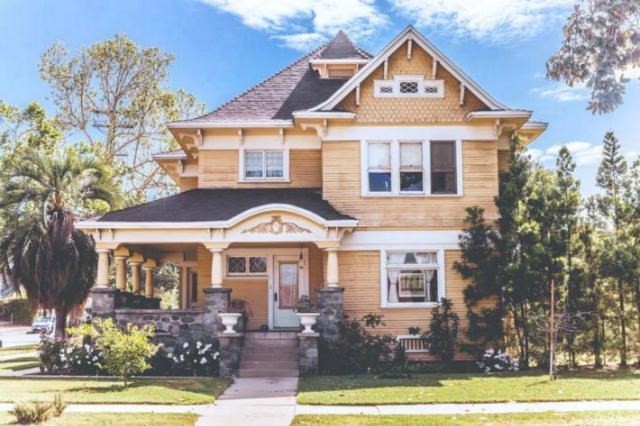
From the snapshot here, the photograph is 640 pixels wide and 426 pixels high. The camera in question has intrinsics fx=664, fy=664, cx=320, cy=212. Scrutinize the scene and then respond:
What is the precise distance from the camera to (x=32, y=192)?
779 inches

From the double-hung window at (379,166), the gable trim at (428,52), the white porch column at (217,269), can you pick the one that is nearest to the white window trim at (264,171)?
the gable trim at (428,52)

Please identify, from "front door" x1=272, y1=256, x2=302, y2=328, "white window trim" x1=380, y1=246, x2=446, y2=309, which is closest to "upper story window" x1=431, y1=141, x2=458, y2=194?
"white window trim" x1=380, y1=246, x2=446, y2=309

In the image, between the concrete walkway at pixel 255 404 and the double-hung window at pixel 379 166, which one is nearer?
the concrete walkway at pixel 255 404

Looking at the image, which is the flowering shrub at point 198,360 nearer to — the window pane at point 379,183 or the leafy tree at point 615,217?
the window pane at point 379,183

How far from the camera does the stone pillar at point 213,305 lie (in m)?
16.3

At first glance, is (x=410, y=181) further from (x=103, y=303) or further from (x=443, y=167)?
(x=103, y=303)

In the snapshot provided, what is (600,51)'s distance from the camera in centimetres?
716

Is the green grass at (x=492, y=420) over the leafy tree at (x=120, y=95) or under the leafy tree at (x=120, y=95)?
under

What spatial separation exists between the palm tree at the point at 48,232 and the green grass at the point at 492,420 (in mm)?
11663

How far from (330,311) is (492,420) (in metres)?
6.99

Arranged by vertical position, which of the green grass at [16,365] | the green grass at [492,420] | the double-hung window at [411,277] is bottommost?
the green grass at [16,365]

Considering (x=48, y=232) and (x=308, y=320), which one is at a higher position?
(x=48, y=232)

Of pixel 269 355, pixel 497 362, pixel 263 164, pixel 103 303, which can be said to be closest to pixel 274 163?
pixel 263 164

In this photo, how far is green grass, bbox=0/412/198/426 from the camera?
9.69m
